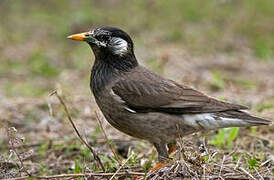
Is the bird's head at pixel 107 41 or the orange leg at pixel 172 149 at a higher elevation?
the bird's head at pixel 107 41

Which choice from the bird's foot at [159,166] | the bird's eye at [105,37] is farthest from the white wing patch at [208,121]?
the bird's eye at [105,37]

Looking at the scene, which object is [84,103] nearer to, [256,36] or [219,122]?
[219,122]

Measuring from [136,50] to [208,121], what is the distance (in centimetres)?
643

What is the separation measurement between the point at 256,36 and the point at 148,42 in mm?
2827

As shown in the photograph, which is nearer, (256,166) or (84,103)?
(256,166)

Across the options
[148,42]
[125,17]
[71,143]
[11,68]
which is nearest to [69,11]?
[125,17]

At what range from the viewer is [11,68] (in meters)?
11.1

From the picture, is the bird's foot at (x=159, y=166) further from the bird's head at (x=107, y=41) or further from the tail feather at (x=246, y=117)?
the bird's head at (x=107, y=41)

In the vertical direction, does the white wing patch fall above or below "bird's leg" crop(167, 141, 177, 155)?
above

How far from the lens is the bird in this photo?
5.53 m

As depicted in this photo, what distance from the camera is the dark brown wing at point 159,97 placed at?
565 centimetres

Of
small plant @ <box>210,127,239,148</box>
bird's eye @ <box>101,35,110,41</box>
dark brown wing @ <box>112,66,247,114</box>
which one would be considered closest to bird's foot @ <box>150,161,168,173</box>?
dark brown wing @ <box>112,66,247,114</box>

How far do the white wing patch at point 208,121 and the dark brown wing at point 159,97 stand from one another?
7cm

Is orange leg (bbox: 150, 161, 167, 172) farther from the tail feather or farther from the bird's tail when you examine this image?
the tail feather
